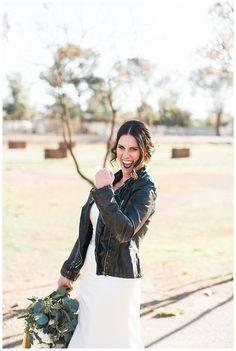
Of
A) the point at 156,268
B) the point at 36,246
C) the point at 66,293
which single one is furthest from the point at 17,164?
the point at 66,293

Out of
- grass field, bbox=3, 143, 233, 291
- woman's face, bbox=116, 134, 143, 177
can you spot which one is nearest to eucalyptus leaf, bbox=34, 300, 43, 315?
woman's face, bbox=116, 134, 143, 177

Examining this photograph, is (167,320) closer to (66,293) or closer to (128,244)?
(66,293)

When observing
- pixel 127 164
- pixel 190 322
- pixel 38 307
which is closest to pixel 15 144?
pixel 190 322

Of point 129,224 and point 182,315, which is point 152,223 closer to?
point 182,315

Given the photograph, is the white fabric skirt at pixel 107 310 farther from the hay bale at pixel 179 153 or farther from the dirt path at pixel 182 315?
the hay bale at pixel 179 153

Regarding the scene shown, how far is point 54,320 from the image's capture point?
2863 mm

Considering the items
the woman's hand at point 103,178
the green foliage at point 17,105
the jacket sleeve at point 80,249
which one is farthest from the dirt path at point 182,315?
the green foliage at point 17,105

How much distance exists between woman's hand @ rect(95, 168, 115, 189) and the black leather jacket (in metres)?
0.03

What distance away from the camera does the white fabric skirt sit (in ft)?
8.77

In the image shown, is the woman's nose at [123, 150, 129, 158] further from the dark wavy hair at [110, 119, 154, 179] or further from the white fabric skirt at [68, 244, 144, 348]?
the white fabric skirt at [68, 244, 144, 348]

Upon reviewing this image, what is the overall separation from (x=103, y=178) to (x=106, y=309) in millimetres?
665

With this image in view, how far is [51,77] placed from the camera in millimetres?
11305

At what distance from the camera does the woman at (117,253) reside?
8.41ft

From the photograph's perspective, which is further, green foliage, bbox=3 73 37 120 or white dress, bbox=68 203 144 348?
green foliage, bbox=3 73 37 120
